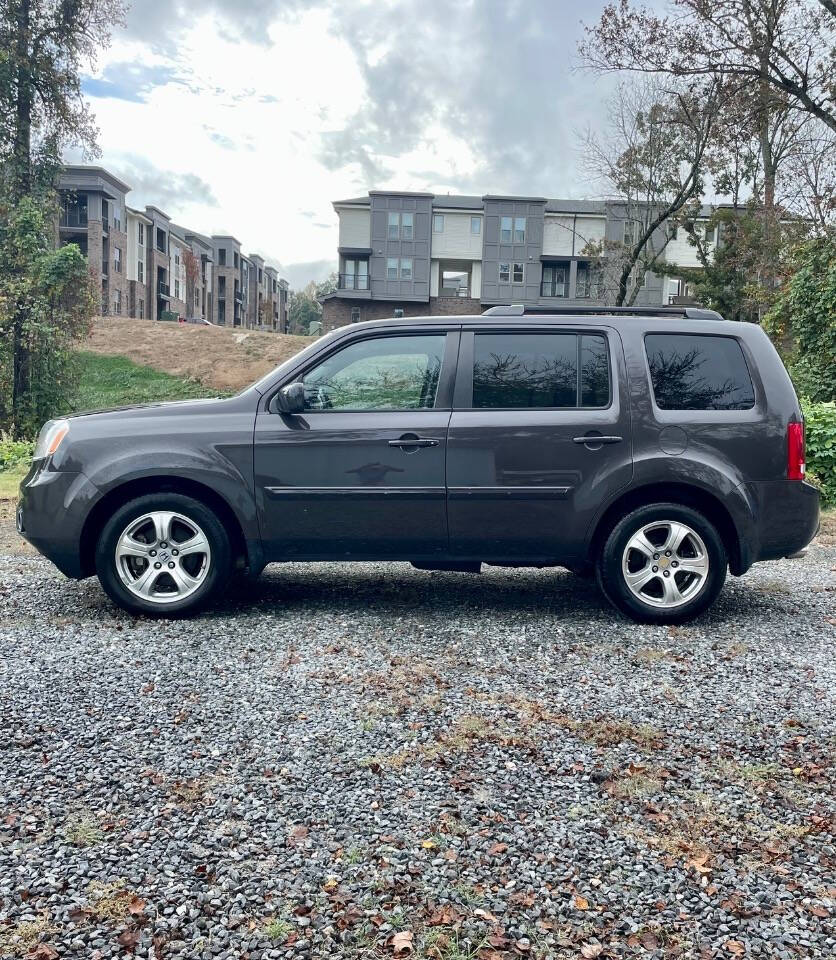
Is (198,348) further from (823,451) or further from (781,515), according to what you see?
(781,515)

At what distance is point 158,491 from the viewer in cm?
545

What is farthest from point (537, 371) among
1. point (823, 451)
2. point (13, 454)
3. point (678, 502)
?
point (13, 454)

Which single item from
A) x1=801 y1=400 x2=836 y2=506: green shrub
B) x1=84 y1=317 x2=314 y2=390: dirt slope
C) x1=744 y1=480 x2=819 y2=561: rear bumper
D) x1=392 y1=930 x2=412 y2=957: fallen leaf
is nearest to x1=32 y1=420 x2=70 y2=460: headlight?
x1=392 y1=930 x2=412 y2=957: fallen leaf

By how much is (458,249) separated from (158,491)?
53968 millimetres

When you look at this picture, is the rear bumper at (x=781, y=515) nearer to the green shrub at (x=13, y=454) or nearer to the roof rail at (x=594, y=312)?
the roof rail at (x=594, y=312)

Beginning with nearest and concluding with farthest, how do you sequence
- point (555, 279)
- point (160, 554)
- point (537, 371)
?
point (160, 554)
point (537, 371)
point (555, 279)

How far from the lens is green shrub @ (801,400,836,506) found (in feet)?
36.5

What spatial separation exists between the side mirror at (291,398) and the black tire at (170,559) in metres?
0.81

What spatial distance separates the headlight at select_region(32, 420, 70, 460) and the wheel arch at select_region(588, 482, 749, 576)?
3.47 m

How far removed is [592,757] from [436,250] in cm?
5566

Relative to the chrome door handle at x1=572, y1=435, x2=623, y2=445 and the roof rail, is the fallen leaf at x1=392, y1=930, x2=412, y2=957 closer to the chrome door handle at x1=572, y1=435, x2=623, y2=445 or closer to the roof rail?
the chrome door handle at x1=572, y1=435, x2=623, y2=445

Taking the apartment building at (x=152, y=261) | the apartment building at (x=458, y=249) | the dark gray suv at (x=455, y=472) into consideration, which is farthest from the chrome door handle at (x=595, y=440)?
the apartment building at (x=458, y=249)

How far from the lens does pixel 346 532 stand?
540 cm

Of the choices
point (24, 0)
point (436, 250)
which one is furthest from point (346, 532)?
point (436, 250)
